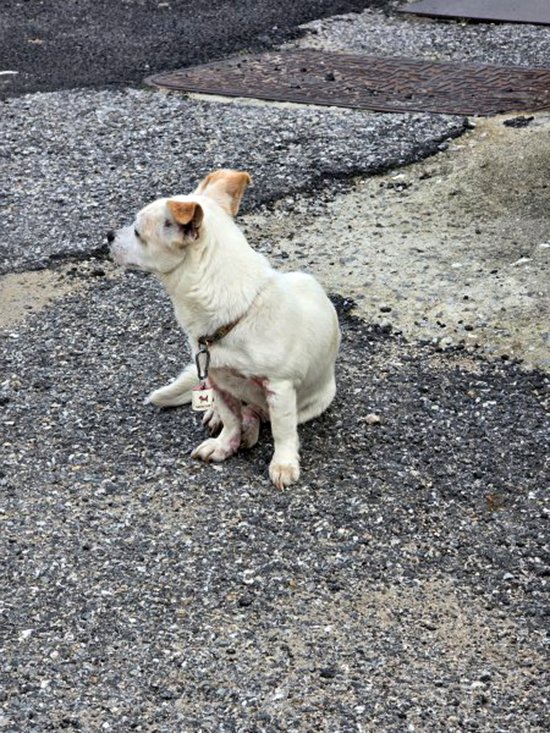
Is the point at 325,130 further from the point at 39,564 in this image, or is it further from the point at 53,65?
the point at 39,564

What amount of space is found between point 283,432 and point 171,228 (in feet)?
2.50

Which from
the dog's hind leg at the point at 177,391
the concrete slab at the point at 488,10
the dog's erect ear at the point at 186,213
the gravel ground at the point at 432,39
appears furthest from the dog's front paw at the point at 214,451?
the concrete slab at the point at 488,10

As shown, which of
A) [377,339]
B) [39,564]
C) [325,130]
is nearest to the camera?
[39,564]

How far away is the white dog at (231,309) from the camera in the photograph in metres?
4.15

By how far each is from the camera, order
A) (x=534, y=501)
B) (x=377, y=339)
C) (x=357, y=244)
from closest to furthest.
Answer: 1. (x=534, y=501)
2. (x=377, y=339)
3. (x=357, y=244)

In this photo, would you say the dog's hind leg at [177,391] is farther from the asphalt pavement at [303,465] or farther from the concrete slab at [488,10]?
the concrete slab at [488,10]

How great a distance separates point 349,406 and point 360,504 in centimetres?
69

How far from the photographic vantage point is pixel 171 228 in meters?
4.10

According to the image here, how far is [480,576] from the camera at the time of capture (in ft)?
12.5

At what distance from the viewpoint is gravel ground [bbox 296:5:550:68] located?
8406mm

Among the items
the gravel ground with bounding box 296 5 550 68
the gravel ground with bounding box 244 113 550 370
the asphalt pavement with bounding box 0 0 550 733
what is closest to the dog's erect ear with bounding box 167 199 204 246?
the asphalt pavement with bounding box 0 0 550 733

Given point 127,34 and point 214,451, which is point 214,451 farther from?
point 127,34

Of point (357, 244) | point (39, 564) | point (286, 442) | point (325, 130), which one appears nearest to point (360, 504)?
point (286, 442)

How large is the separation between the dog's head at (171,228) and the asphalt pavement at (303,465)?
70 cm
